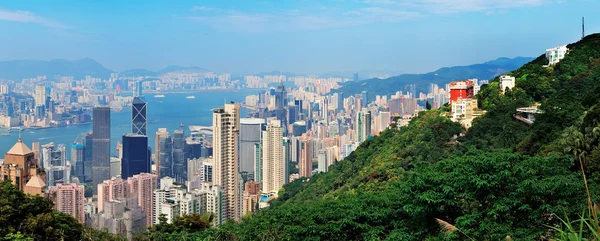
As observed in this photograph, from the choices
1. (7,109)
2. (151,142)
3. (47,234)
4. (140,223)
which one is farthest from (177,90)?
(47,234)

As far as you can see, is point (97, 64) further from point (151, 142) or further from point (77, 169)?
point (77, 169)

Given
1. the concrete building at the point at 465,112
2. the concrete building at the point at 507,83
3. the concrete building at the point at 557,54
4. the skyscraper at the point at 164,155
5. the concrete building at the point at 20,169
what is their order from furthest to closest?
the skyscraper at the point at 164,155 < the concrete building at the point at 557,54 < the concrete building at the point at 507,83 < the concrete building at the point at 465,112 < the concrete building at the point at 20,169

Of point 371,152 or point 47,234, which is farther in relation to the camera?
point 371,152

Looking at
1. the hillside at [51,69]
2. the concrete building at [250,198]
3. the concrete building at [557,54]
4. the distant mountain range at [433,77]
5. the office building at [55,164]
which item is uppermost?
the hillside at [51,69]

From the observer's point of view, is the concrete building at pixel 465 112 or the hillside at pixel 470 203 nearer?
the hillside at pixel 470 203

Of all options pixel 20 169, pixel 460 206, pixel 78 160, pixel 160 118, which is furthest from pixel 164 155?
pixel 460 206

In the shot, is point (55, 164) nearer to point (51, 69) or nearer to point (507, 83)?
point (51, 69)

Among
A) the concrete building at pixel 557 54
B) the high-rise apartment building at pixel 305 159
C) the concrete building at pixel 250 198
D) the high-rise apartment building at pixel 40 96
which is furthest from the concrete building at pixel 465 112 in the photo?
the high-rise apartment building at pixel 40 96

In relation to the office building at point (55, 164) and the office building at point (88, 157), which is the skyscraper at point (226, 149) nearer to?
the office building at point (55, 164)
